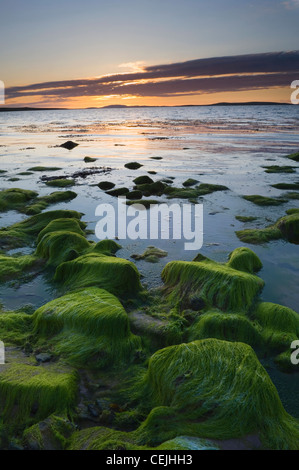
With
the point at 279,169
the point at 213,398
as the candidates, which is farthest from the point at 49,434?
the point at 279,169

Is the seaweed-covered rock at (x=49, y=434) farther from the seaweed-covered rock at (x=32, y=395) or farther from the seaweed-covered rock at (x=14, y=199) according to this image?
the seaweed-covered rock at (x=14, y=199)

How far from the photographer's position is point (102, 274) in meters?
5.19

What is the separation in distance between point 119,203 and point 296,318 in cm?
685

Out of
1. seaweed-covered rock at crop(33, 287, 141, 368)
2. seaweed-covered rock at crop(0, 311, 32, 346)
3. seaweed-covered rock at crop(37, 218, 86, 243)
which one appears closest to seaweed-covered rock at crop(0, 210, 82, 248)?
seaweed-covered rock at crop(37, 218, 86, 243)

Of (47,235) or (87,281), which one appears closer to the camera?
(87,281)

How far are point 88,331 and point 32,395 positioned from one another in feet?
3.55

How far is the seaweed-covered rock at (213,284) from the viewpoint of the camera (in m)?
4.56

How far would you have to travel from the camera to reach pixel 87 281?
201 inches

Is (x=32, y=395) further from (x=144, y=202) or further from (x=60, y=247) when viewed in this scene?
(x=144, y=202)

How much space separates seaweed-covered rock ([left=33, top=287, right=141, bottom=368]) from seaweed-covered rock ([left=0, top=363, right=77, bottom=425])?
480mm

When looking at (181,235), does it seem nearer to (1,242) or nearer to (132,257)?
(132,257)

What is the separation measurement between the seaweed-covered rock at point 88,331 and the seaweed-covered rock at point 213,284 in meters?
1.11
